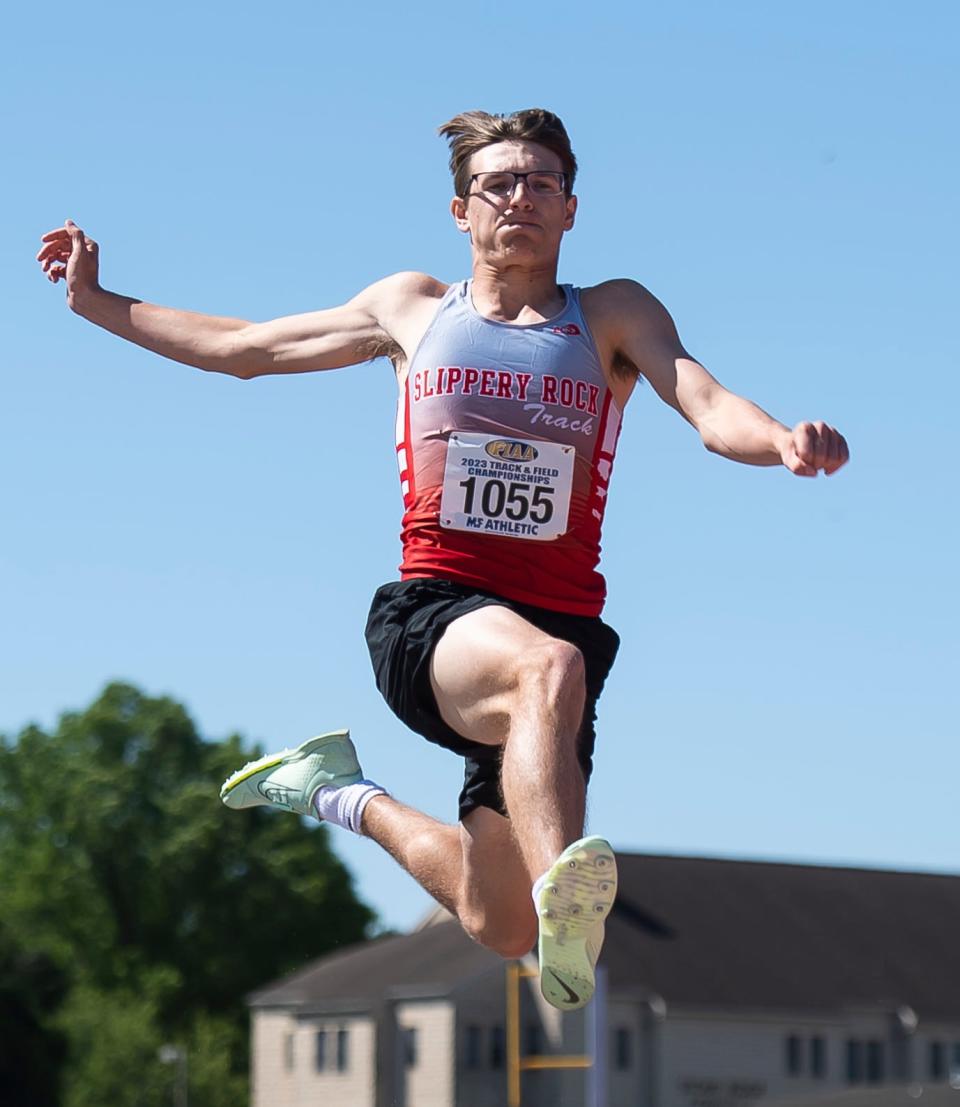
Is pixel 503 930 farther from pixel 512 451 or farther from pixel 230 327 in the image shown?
pixel 230 327

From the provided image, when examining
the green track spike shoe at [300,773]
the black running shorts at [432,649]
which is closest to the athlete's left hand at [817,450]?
the black running shorts at [432,649]

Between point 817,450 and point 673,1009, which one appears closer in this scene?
point 817,450

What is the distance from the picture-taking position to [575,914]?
6617 mm

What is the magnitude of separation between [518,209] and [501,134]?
0.28 meters

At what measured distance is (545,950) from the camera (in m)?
6.69

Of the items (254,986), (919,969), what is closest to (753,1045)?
(919,969)

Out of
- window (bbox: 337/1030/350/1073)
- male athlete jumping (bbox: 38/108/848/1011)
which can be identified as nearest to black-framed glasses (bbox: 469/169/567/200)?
male athlete jumping (bbox: 38/108/848/1011)

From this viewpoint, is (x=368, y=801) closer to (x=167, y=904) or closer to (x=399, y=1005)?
(x=399, y=1005)

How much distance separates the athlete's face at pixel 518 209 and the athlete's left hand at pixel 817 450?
1.70m

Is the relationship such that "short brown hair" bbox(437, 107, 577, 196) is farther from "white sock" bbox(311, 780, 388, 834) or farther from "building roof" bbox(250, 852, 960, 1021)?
"building roof" bbox(250, 852, 960, 1021)

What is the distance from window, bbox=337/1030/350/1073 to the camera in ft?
203

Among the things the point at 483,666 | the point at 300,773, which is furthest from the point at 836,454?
the point at 300,773

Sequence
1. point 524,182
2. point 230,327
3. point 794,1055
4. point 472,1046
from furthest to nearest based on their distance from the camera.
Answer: point 794,1055
point 472,1046
point 230,327
point 524,182

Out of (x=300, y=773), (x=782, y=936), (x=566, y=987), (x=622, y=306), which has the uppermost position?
(x=782, y=936)
